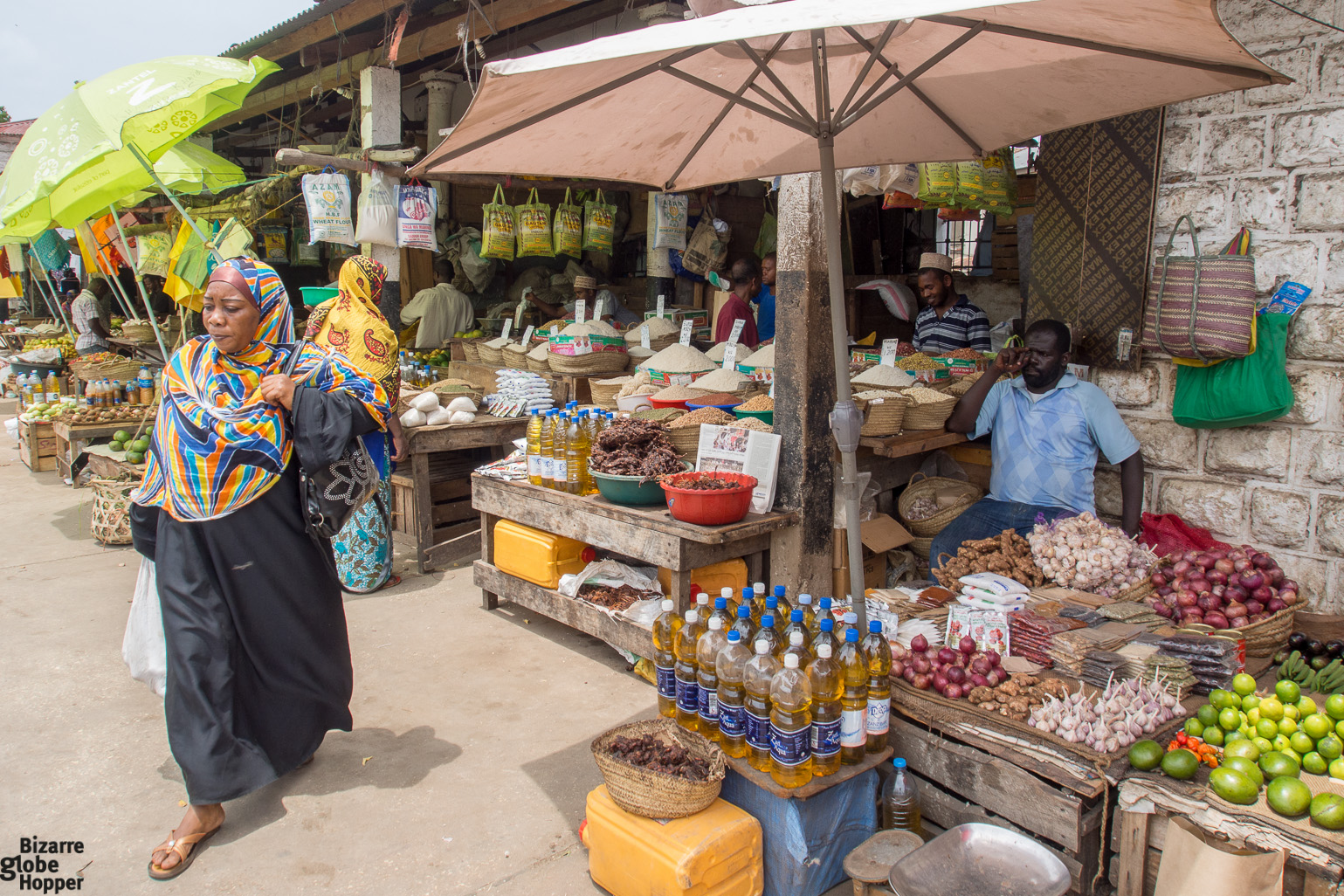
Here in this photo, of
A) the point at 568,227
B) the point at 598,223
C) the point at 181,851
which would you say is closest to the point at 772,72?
the point at 181,851

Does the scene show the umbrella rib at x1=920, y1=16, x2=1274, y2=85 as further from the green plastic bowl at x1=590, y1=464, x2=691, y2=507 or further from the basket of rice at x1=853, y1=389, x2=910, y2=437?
the green plastic bowl at x1=590, y1=464, x2=691, y2=507

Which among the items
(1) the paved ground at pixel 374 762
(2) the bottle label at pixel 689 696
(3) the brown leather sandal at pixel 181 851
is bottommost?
(1) the paved ground at pixel 374 762

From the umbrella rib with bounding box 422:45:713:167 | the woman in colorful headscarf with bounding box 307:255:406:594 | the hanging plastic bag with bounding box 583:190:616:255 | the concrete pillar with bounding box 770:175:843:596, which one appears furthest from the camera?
the hanging plastic bag with bounding box 583:190:616:255

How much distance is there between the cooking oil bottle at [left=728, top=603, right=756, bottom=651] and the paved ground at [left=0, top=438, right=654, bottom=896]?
882 millimetres

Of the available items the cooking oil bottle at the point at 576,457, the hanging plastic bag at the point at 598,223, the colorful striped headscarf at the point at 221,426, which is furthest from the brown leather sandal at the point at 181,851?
the hanging plastic bag at the point at 598,223

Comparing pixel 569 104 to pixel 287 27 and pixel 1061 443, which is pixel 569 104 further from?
pixel 287 27

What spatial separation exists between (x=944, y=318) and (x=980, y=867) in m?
4.45

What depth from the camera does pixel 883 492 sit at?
16.0ft

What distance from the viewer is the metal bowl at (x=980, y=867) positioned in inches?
81.5

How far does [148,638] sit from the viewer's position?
290 cm

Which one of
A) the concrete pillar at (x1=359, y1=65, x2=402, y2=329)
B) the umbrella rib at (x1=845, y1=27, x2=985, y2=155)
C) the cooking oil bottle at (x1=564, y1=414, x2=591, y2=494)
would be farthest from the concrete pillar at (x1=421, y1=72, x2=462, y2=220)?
the umbrella rib at (x1=845, y1=27, x2=985, y2=155)

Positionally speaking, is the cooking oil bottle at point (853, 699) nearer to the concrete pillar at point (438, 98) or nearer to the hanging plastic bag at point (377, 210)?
the hanging plastic bag at point (377, 210)

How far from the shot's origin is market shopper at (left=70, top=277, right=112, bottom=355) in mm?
11953

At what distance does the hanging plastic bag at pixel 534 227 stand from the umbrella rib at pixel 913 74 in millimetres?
4796
